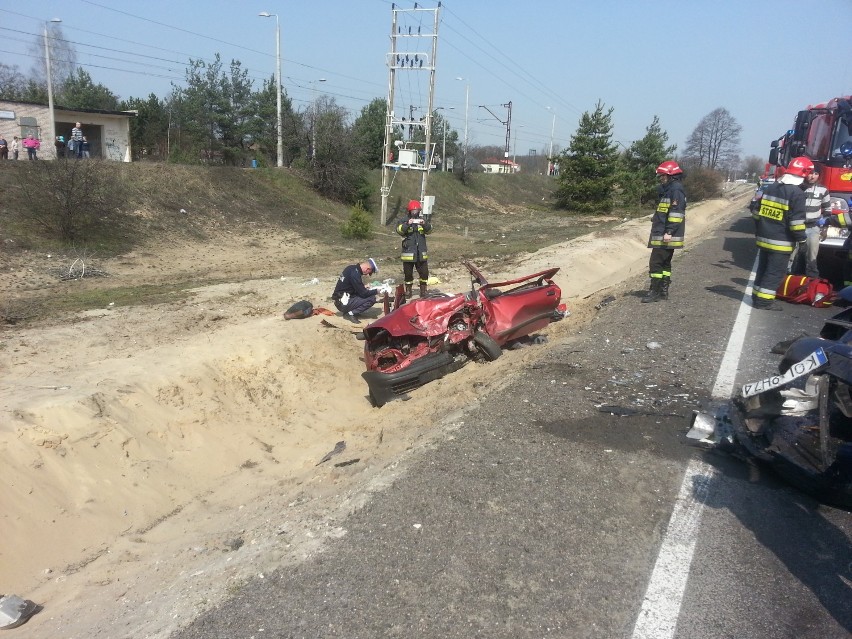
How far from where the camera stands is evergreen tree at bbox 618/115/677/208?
140 feet

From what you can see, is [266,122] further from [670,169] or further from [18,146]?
[670,169]

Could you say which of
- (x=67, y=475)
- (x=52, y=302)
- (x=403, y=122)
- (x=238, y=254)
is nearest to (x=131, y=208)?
(x=238, y=254)

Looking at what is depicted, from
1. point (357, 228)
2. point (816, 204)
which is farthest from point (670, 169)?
point (357, 228)

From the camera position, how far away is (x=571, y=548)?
3.16 meters

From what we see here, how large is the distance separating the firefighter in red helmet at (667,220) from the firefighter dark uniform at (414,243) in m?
3.83

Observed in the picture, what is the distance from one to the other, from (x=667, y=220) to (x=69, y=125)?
29092mm

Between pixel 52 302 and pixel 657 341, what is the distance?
32.0 feet

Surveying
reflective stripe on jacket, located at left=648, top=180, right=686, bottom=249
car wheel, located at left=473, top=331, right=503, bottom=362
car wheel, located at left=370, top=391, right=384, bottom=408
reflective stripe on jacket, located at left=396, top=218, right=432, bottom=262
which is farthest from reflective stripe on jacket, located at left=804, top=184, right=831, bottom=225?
car wheel, located at left=370, top=391, right=384, bottom=408

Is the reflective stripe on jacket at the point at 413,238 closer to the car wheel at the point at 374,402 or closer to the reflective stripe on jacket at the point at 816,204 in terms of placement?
the car wheel at the point at 374,402

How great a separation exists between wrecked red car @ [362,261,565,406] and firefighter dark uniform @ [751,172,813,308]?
3.39 metres

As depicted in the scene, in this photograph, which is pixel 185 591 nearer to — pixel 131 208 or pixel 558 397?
pixel 558 397

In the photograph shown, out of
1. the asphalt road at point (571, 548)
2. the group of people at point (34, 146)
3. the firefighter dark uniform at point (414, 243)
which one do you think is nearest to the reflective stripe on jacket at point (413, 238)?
the firefighter dark uniform at point (414, 243)

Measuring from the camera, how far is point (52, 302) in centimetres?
1064

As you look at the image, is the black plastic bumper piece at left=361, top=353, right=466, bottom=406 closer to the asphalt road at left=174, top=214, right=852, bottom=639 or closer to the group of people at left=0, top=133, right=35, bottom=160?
the asphalt road at left=174, top=214, right=852, bottom=639
